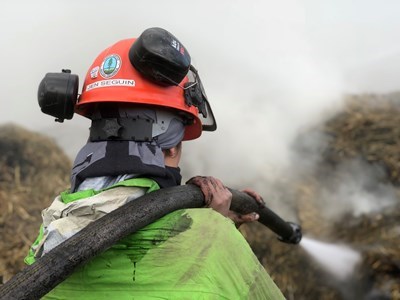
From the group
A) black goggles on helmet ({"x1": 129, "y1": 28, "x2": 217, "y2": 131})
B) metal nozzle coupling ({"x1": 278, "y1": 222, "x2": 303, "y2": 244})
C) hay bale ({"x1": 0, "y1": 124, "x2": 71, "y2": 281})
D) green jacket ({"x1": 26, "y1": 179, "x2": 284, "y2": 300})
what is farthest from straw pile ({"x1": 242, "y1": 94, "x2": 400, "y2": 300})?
black goggles on helmet ({"x1": 129, "y1": 28, "x2": 217, "y2": 131})

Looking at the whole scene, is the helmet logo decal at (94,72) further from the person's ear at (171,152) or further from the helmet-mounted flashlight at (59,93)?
the person's ear at (171,152)

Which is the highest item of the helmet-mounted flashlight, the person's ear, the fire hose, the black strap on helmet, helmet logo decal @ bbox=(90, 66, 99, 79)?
helmet logo decal @ bbox=(90, 66, 99, 79)

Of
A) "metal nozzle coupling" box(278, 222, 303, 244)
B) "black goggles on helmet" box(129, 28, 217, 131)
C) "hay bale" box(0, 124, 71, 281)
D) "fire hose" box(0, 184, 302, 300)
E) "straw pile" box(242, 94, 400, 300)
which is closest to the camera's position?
"fire hose" box(0, 184, 302, 300)

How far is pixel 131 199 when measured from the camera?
138 cm

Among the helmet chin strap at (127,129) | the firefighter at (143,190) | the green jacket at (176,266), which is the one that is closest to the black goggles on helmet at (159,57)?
the firefighter at (143,190)

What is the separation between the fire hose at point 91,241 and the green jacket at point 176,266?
0.05 meters

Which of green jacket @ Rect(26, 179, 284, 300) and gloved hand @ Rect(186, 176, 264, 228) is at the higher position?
gloved hand @ Rect(186, 176, 264, 228)

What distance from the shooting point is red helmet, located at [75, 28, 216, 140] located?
1.53 m

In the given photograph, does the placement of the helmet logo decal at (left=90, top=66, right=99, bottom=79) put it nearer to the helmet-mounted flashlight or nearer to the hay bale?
the helmet-mounted flashlight

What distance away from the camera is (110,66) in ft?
5.26

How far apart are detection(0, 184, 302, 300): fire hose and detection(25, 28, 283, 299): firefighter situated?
0.14 ft

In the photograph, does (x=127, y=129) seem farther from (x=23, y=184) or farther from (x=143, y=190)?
(x=23, y=184)

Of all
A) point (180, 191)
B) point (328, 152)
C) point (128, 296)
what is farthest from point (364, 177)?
point (128, 296)

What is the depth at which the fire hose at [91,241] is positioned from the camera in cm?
112
